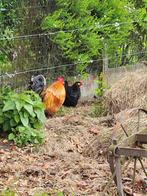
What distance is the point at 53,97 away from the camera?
26.3ft

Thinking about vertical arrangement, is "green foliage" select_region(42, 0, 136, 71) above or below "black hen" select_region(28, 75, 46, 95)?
above

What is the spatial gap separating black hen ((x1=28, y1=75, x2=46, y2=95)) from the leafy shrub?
1.33 meters

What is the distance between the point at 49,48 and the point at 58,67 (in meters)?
0.35

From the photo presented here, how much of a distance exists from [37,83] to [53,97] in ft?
1.23

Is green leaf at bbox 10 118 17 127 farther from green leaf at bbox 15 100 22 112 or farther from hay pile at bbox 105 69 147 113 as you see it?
hay pile at bbox 105 69 147 113

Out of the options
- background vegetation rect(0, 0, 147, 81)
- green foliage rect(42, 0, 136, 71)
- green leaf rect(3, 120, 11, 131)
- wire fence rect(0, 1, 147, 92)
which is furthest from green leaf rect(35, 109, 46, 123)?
green foliage rect(42, 0, 136, 71)

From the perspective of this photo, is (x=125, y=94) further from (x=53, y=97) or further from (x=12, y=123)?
(x=12, y=123)

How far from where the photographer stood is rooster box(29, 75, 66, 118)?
802 cm

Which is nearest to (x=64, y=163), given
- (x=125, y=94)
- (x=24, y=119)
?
(x=24, y=119)

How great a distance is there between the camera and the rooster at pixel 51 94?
8.02 metres

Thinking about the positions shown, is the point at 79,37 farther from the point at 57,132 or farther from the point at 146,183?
the point at 146,183

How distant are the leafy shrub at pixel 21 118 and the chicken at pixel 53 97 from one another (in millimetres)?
1173

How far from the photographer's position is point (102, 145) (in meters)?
6.36

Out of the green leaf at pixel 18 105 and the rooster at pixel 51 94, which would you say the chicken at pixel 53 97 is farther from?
the green leaf at pixel 18 105
